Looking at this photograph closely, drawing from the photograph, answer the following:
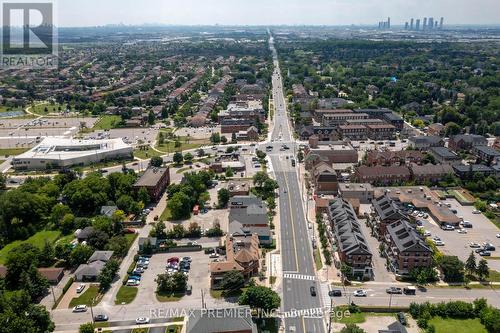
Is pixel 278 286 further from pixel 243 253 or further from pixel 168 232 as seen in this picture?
pixel 168 232

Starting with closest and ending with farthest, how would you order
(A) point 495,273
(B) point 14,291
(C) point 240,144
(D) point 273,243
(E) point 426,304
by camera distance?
(E) point 426,304 < (B) point 14,291 < (A) point 495,273 < (D) point 273,243 < (C) point 240,144

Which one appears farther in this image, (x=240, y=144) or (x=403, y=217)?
(x=240, y=144)

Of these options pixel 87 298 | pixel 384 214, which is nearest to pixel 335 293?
pixel 384 214

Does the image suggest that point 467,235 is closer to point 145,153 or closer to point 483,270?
point 483,270

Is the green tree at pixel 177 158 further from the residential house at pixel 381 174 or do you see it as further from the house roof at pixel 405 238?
the house roof at pixel 405 238

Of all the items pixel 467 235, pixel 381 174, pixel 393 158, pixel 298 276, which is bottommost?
pixel 298 276

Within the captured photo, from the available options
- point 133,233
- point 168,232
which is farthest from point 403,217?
point 133,233
